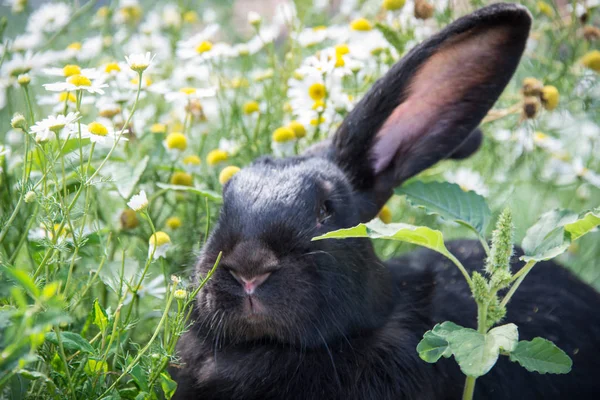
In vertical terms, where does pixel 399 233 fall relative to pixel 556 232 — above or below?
above

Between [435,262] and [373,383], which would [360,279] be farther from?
[435,262]

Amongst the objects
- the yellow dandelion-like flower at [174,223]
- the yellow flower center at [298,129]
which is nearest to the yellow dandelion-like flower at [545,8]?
the yellow flower center at [298,129]

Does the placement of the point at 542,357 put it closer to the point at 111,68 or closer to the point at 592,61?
the point at 111,68

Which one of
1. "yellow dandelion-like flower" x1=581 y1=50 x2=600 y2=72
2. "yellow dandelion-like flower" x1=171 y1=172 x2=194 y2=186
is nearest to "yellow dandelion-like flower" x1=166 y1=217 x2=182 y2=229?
"yellow dandelion-like flower" x1=171 y1=172 x2=194 y2=186

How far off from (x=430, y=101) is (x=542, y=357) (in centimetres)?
119

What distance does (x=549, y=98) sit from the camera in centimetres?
366

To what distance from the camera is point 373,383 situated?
259 cm

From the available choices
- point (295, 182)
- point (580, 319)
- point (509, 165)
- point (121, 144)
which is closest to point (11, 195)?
point (121, 144)

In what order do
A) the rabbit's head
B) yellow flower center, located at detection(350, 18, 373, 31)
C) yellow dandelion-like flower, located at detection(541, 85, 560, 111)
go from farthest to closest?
1. yellow flower center, located at detection(350, 18, 373, 31)
2. yellow dandelion-like flower, located at detection(541, 85, 560, 111)
3. the rabbit's head

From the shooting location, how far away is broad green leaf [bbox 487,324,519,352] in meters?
2.11

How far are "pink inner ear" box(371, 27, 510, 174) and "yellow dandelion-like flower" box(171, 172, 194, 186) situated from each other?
31.1 inches

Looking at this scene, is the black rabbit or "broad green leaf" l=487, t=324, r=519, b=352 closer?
"broad green leaf" l=487, t=324, r=519, b=352

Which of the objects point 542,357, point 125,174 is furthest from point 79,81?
point 542,357

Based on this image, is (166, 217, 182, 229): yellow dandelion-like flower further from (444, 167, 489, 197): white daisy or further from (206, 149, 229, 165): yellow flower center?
(444, 167, 489, 197): white daisy
